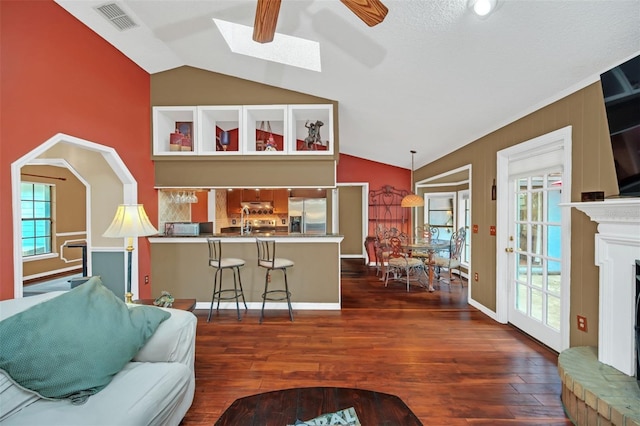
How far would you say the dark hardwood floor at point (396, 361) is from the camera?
82.8 inches

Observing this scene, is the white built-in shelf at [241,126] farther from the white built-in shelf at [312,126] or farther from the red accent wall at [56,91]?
the red accent wall at [56,91]

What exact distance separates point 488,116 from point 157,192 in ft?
14.9

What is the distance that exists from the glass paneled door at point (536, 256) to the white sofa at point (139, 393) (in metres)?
3.19

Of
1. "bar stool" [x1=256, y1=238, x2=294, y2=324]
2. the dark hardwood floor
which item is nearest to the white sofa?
the dark hardwood floor

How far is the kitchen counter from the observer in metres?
4.18

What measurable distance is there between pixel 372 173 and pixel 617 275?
5868 mm

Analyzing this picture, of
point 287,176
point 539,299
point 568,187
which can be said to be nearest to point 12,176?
point 287,176

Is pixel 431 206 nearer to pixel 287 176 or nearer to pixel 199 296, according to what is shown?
pixel 287 176

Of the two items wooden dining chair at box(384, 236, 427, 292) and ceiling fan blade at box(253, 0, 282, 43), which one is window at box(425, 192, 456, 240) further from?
ceiling fan blade at box(253, 0, 282, 43)

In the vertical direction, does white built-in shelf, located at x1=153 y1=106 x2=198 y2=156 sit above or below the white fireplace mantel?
above

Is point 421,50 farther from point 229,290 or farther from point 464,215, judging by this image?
point 464,215

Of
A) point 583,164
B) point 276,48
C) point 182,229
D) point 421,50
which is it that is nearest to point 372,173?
point 276,48

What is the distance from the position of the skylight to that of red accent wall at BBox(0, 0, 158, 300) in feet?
4.63

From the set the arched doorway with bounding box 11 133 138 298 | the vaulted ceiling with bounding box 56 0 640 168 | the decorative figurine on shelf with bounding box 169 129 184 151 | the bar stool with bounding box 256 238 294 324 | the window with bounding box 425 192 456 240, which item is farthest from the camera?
the window with bounding box 425 192 456 240
